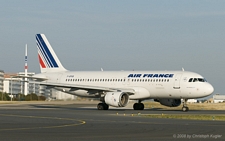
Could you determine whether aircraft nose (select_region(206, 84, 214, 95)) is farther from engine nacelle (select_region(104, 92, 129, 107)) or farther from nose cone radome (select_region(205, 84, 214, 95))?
engine nacelle (select_region(104, 92, 129, 107))

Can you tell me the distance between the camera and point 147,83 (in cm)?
5562

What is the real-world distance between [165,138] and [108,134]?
3134 mm

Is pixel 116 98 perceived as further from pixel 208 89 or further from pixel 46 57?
pixel 46 57

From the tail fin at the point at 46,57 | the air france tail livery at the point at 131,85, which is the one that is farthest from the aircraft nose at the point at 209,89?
the tail fin at the point at 46,57

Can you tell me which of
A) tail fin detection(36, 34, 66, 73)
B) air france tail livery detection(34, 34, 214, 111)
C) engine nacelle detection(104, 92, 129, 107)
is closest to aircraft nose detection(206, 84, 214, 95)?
air france tail livery detection(34, 34, 214, 111)

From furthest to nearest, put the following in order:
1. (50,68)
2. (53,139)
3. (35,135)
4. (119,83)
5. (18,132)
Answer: (50,68), (119,83), (18,132), (35,135), (53,139)

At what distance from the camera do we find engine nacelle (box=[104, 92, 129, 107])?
53.4 meters

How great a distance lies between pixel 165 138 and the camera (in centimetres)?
2214

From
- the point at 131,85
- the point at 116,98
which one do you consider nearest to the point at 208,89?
the point at 131,85

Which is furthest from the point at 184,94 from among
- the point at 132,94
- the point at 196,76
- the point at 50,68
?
the point at 50,68

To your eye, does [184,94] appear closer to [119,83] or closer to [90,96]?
[119,83]

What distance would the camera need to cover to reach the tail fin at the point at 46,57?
66.8m

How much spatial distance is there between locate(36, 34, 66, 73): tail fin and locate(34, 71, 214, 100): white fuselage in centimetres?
436

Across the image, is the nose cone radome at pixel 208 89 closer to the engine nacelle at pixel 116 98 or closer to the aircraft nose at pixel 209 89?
the aircraft nose at pixel 209 89
